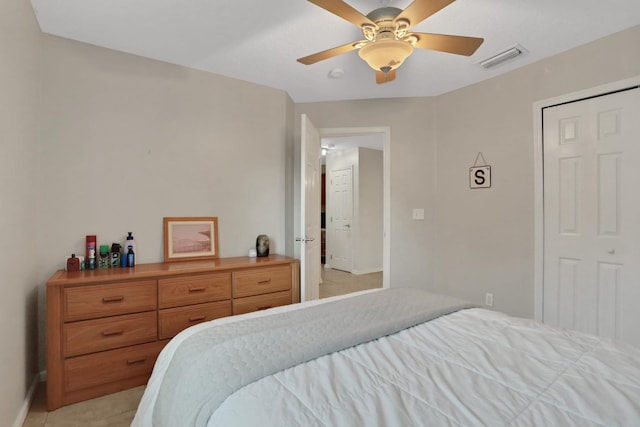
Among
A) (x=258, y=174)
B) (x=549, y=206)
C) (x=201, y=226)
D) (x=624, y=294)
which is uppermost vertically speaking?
(x=258, y=174)

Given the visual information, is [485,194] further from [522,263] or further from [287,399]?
[287,399]

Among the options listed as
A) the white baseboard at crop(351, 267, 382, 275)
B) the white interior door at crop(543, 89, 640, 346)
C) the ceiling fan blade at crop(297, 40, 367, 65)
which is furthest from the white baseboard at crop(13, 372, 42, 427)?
the white baseboard at crop(351, 267, 382, 275)

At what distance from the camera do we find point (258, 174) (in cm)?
311

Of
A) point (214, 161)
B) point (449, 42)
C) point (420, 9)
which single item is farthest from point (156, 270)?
point (449, 42)

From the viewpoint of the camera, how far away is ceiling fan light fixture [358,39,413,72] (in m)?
1.70

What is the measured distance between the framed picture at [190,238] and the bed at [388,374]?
141 cm

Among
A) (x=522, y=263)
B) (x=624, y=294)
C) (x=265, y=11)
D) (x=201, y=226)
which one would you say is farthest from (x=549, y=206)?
(x=201, y=226)

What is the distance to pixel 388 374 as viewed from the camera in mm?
1005

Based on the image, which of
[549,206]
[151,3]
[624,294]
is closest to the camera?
[151,3]

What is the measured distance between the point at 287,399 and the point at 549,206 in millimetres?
2732

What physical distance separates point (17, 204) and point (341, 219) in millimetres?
5038

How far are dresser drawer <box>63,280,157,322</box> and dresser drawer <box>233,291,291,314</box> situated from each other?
0.60 metres

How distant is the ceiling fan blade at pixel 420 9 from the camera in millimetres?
1432

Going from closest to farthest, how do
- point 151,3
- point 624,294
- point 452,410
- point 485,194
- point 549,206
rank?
point 452,410 → point 151,3 → point 624,294 → point 549,206 → point 485,194
